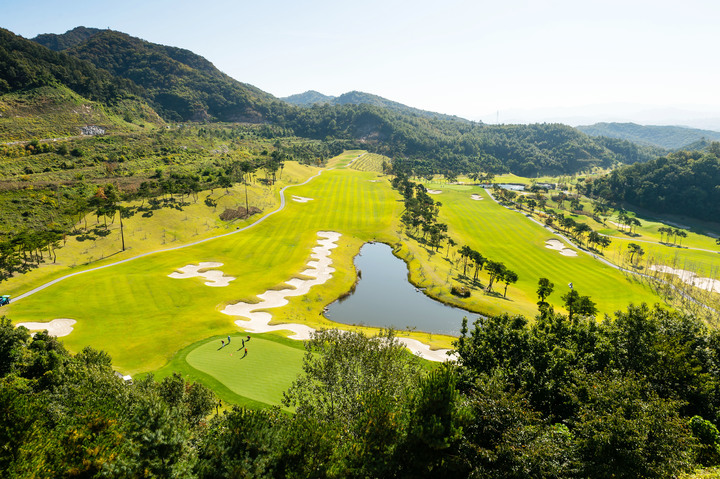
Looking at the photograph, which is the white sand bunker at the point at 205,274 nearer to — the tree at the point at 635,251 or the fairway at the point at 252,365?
the fairway at the point at 252,365

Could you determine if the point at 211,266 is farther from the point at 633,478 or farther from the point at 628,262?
the point at 628,262

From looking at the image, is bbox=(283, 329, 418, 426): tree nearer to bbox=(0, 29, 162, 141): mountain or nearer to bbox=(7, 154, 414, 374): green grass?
bbox=(7, 154, 414, 374): green grass

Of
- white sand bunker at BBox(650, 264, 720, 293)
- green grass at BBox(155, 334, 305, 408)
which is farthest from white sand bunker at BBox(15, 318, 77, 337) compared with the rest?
white sand bunker at BBox(650, 264, 720, 293)

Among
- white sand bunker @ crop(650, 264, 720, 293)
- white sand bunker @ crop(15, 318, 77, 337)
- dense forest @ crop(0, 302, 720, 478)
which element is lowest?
white sand bunker @ crop(650, 264, 720, 293)

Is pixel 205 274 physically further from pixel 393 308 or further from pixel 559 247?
pixel 559 247

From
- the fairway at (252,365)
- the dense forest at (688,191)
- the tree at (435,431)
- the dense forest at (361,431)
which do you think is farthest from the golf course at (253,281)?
the dense forest at (688,191)
